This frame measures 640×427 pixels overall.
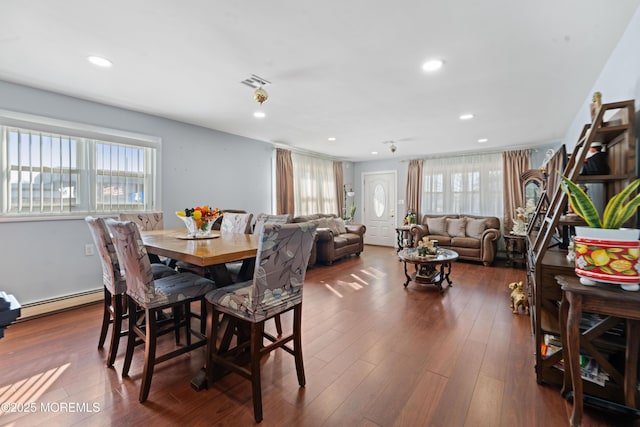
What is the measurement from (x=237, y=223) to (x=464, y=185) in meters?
5.26

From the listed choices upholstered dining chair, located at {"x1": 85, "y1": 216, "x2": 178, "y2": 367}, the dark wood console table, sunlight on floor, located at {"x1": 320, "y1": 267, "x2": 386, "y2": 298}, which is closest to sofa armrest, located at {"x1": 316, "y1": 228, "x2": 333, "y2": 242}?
sunlight on floor, located at {"x1": 320, "y1": 267, "x2": 386, "y2": 298}

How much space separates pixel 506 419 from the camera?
4.95 ft

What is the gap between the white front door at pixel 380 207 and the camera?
7344 mm

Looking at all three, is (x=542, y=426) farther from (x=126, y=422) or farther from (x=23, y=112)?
(x=23, y=112)

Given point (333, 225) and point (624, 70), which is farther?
point (333, 225)

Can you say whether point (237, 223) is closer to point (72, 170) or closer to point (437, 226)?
point (72, 170)

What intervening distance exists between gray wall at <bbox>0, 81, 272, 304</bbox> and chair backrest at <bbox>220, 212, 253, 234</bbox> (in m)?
1.24

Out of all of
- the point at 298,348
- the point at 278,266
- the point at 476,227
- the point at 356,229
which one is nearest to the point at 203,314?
the point at 298,348

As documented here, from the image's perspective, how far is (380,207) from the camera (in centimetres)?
758

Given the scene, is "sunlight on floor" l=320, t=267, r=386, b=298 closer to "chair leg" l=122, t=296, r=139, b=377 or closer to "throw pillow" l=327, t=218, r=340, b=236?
"throw pillow" l=327, t=218, r=340, b=236

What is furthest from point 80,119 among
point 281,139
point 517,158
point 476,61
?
point 517,158

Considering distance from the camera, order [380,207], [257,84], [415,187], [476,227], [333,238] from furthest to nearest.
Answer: [380,207] < [415,187] < [476,227] < [333,238] < [257,84]

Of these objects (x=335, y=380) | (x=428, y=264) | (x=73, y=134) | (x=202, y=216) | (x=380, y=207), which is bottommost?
(x=335, y=380)

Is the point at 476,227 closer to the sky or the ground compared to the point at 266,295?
closer to the sky
